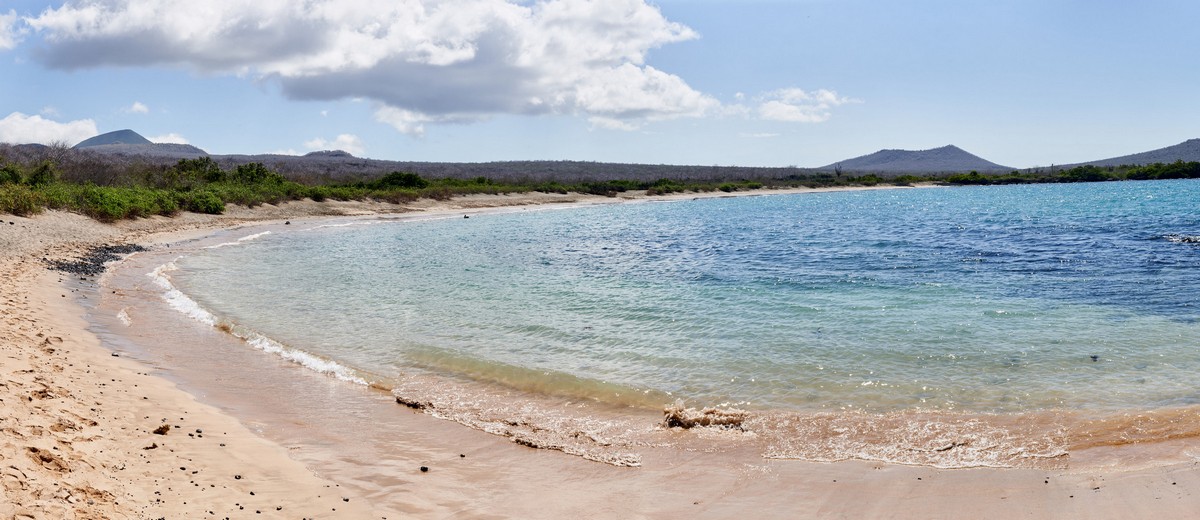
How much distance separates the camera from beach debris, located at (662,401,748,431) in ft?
25.1

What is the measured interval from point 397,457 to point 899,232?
31.4 m

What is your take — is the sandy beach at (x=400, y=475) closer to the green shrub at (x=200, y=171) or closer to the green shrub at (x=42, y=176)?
the green shrub at (x=42, y=176)

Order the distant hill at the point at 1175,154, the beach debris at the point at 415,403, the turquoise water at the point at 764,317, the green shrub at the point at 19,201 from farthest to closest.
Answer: the distant hill at the point at 1175,154
the green shrub at the point at 19,201
the turquoise water at the point at 764,317
the beach debris at the point at 415,403

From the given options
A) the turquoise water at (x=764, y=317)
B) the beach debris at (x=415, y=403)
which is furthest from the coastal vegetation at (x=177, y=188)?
the beach debris at (x=415, y=403)

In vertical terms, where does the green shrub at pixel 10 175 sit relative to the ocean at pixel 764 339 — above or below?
above

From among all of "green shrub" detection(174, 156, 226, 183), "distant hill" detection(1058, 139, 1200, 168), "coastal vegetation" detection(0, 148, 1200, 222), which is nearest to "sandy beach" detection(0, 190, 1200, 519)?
"coastal vegetation" detection(0, 148, 1200, 222)

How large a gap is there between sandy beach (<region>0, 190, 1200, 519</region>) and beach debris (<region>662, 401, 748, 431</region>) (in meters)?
0.71

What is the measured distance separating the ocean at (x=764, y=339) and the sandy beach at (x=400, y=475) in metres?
0.44

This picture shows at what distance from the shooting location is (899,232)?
111ft

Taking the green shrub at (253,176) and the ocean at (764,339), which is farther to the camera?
the green shrub at (253,176)

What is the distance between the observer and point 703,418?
25.3 feet

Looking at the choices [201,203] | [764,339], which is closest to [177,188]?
[201,203]

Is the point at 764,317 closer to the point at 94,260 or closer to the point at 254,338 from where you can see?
the point at 254,338

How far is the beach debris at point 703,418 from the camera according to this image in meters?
7.66
